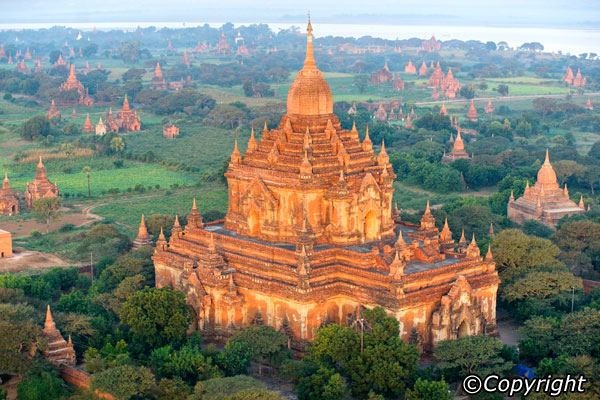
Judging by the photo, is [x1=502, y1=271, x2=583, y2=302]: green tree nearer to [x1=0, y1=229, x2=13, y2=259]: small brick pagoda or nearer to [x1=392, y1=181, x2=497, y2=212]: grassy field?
[x1=392, y1=181, x2=497, y2=212]: grassy field

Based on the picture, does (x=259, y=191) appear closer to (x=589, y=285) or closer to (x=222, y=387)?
(x=222, y=387)

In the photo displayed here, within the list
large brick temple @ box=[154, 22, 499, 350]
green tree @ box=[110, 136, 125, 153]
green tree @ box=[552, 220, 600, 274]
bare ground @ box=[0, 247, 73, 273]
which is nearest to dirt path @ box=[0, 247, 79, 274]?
bare ground @ box=[0, 247, 73, 273]

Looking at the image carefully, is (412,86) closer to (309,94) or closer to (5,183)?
(5,183)

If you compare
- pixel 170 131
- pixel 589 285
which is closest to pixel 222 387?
pixel 589 285

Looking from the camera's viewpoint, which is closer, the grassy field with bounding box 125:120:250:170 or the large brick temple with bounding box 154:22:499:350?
the large brick temple with bounding box 154:22:499:350

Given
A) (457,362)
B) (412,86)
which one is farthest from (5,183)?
(412,86)

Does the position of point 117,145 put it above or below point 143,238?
below

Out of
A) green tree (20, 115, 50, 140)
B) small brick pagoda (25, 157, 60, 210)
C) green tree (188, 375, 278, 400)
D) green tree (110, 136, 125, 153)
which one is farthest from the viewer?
green tree (20, 115, 50, 140)

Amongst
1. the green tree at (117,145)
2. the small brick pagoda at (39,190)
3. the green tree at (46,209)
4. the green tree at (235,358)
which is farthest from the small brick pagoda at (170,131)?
the green tree at (235,358)
